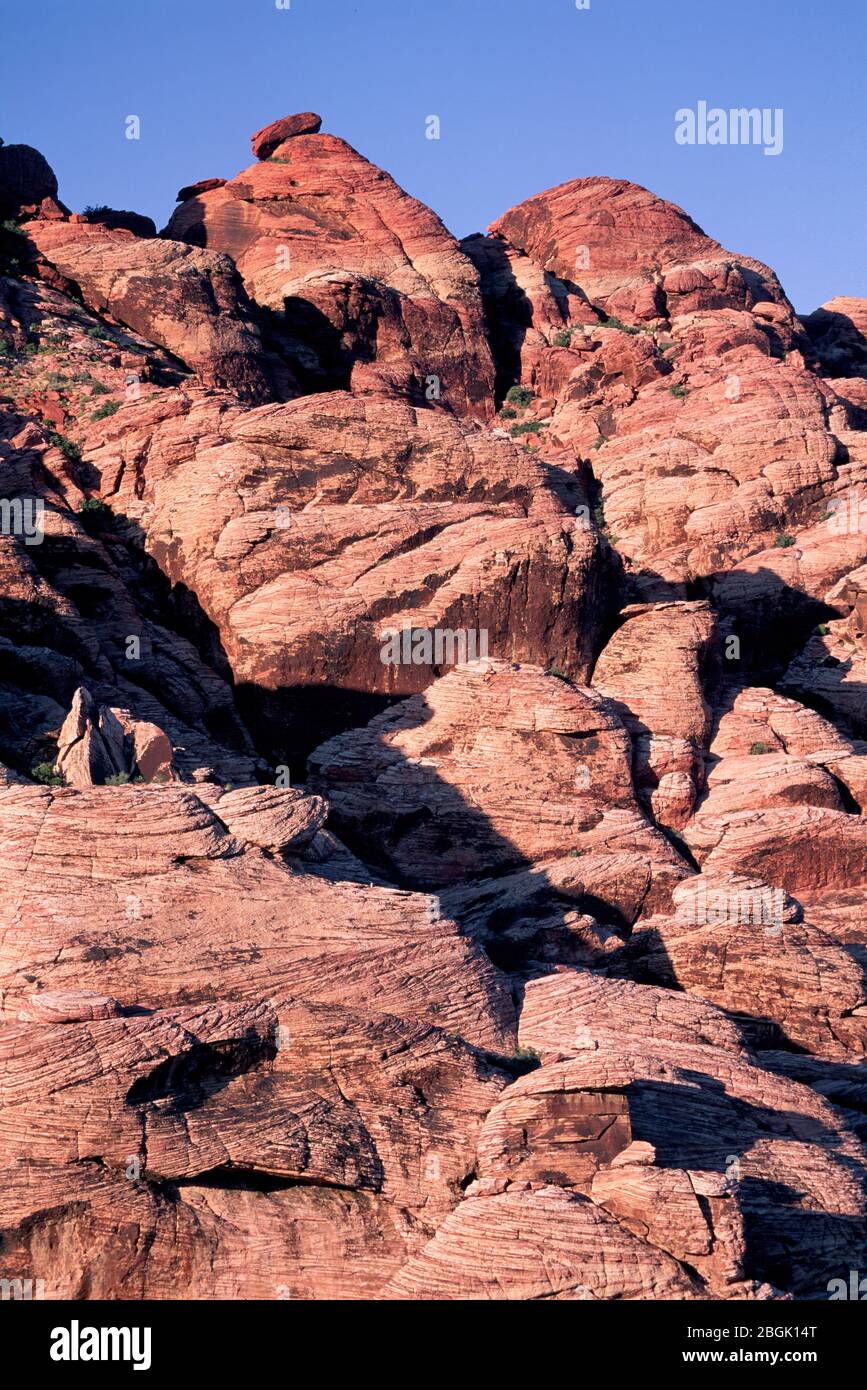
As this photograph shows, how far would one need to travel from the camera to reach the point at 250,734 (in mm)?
43188

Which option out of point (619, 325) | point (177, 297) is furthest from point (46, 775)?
point (619, 325)

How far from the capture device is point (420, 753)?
42000 mm

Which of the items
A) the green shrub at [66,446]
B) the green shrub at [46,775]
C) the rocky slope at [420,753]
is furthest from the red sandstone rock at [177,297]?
the green shrub at [46,775]

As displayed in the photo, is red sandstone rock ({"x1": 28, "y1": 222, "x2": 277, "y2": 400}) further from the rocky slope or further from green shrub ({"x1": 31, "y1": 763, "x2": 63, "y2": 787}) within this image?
green shrub ({"x1": 31, "y1": 763, "x2": 63, "y2": 787})

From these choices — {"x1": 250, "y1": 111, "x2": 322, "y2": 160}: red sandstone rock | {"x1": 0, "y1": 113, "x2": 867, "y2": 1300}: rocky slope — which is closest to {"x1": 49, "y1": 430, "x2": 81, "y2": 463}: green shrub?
{"x1": 0, "y1": 113, "x2": 867, "y2": 1300}: rocky slope

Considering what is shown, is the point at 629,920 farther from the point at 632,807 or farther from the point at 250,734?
the point at 250,734

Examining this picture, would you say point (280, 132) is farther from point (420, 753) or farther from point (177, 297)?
point (420, 753)

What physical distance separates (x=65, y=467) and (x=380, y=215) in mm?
28969

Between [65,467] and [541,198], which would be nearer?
[65,467]

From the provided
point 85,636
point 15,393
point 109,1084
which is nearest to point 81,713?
point 85,636

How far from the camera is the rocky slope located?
2436 cm

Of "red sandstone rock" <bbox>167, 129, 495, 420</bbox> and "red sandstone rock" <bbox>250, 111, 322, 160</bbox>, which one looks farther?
"red sandstone rock" <bbox>250, 111, 322, 160</bbox>

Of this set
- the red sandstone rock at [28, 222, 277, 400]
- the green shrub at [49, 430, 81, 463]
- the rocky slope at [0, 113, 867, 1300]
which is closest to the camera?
the rocky slope at [0, 113, 867, 1300]

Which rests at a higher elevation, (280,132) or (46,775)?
(280,132)
